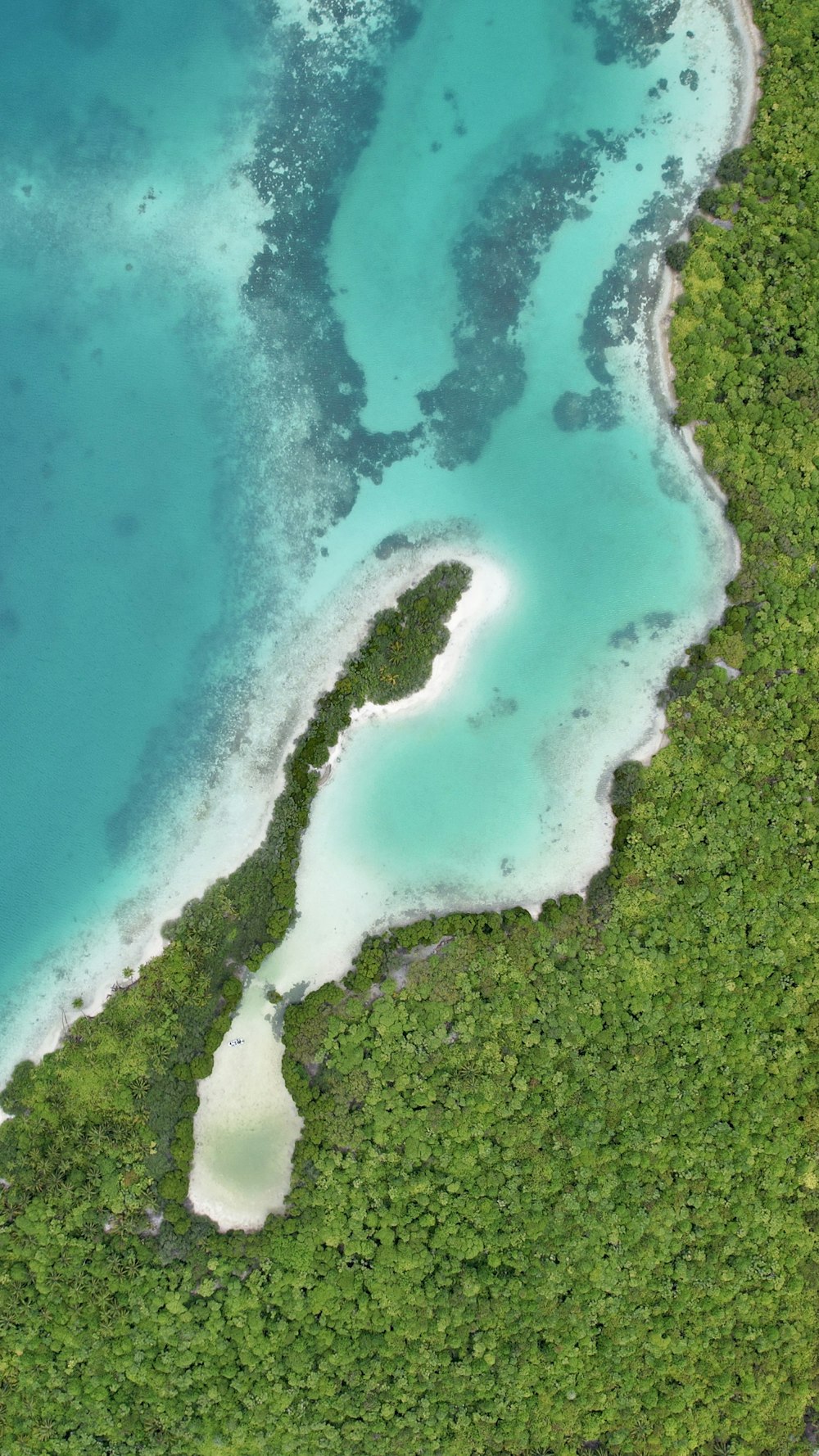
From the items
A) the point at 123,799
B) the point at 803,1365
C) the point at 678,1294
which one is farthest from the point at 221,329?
the point at 803,1365

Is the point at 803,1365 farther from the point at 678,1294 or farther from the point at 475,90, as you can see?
the point at 475,90

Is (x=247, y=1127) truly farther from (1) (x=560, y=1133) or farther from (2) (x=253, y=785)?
(2) (x=253, y=785)

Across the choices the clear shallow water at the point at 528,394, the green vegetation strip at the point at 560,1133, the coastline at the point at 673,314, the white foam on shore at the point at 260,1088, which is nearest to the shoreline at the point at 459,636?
the clear shallow water at the point at 528,394

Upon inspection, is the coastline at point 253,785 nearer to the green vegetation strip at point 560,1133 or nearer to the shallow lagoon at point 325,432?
the shallow lagoon at point 325,432

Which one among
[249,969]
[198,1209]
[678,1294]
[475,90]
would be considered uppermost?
[475,90]

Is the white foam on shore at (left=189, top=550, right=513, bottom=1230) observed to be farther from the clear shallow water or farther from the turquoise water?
the clear shallow water

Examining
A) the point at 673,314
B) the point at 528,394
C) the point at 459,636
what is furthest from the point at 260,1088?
the point at 673,314
